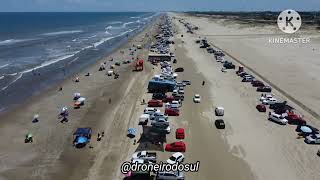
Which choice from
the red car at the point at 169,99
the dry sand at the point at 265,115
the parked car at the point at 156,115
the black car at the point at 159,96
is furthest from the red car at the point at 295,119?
the black car at the point at 159,96

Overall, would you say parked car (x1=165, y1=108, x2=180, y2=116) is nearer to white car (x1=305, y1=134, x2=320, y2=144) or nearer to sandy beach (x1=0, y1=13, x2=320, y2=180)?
sandy beach (x1=0, y1=13, x2=320, y2=180)

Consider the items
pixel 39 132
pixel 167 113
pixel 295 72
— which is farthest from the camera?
pixel 295 72

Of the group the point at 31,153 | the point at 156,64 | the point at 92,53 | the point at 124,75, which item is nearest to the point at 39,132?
the point at 31,153

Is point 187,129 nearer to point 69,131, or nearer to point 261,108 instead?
point 261,108

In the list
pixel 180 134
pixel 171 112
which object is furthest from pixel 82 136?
pixel 171 112

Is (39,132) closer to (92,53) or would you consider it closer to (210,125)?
(210,125)

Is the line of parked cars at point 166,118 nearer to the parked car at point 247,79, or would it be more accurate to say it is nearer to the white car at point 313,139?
the parked car at point 247,79
